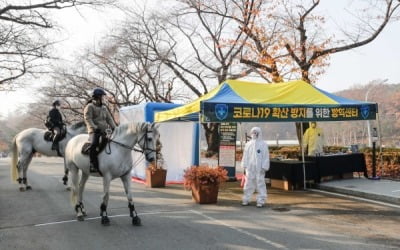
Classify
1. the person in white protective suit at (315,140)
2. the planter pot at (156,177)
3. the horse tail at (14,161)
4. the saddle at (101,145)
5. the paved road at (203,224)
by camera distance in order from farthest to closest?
the person in white protective suit at (315,140), the planter pot at (156,177), the horse tail at (14,161), the saddle at (101,145), the paved road at (203,224)

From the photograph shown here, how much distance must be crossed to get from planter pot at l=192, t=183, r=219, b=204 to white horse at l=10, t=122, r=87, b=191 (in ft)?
17.1

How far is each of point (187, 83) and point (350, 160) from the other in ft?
49.7

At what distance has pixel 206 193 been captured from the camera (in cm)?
998

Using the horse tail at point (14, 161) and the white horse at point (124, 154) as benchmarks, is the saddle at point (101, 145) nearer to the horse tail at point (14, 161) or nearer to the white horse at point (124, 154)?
the white horse at point (124, 154)

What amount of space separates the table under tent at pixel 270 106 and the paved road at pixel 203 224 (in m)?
2.24

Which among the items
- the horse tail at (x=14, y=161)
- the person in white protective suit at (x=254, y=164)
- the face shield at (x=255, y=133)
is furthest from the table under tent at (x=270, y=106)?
the horse tail at (x=14, y=161)

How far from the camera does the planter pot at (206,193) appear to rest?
9.96m

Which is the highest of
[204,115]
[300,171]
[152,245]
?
[204,115]

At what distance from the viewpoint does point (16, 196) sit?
11.5m

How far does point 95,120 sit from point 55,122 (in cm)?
535

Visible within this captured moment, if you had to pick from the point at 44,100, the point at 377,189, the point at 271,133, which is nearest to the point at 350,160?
the point at 377,189

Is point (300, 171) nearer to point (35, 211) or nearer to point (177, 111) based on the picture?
point (177, 111)

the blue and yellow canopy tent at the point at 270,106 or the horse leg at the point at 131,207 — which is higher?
the blue and yellow canopy tent at the point at 270,106

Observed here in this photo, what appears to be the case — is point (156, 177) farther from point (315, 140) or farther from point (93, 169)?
point (315, 140)
